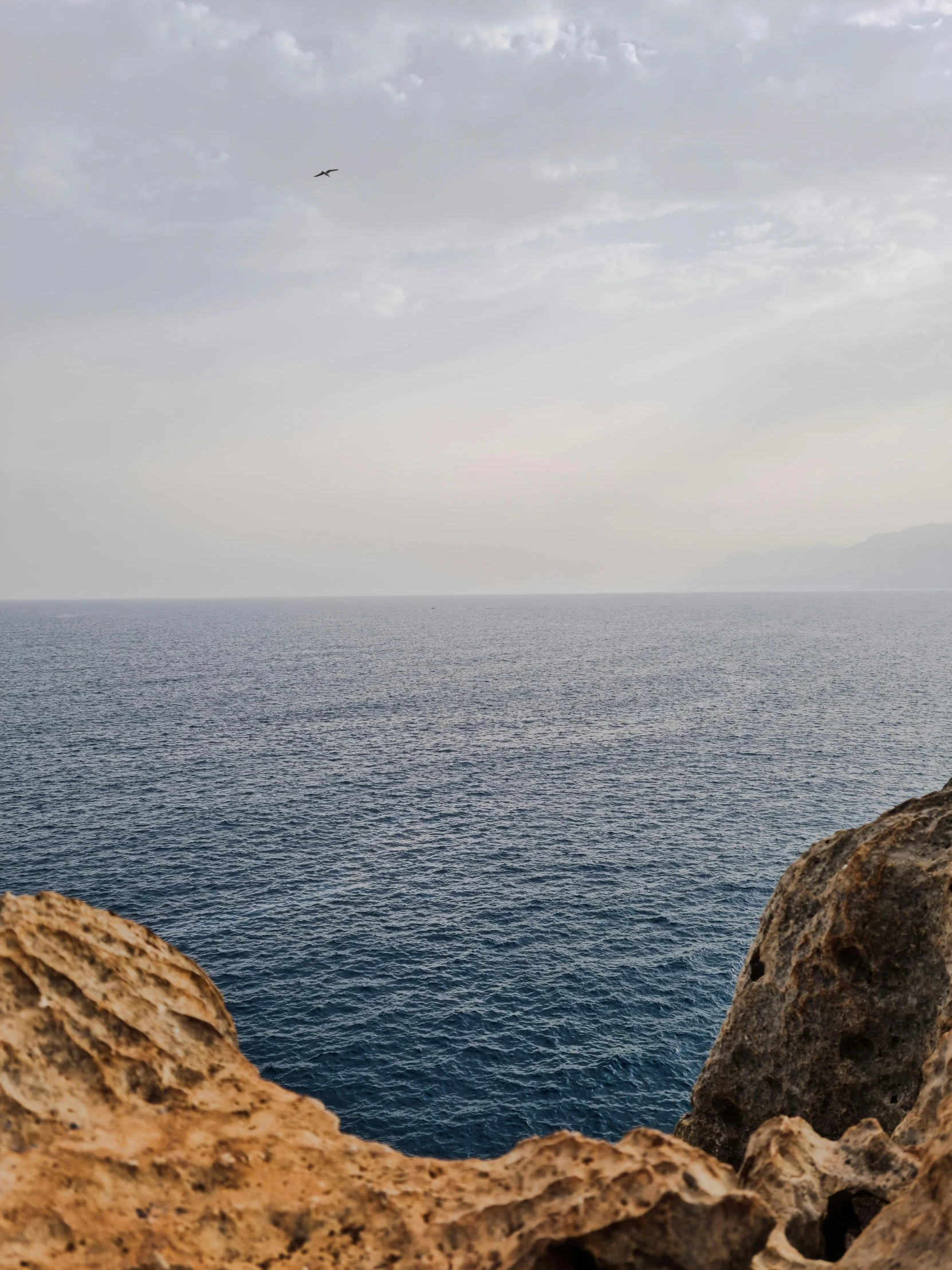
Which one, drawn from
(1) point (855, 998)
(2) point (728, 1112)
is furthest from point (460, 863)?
(1) point (855, 998)

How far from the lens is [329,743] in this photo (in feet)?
409

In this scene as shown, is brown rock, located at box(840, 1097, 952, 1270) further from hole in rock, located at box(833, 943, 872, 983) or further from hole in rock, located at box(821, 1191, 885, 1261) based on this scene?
hole in rock, located at box(833, 943, 872, 983)

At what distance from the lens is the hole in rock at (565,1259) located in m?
12.3

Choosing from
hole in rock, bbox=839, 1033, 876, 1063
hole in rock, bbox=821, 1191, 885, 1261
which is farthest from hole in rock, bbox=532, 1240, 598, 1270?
hole in rock, bbox=839, 1033, 876, 1063

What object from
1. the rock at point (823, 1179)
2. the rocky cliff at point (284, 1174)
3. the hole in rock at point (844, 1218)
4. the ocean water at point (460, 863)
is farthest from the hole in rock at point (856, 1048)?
the ocean water at point (460, 863)

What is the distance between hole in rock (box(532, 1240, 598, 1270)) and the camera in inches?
483

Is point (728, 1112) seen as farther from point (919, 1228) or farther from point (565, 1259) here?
point (565, 1259)

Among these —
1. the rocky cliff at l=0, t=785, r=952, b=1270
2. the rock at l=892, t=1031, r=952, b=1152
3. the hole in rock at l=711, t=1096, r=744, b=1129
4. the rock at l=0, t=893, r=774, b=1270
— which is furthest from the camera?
the hole in rock at l=711, t=1096, r=744, b=1129

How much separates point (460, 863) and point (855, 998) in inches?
2175

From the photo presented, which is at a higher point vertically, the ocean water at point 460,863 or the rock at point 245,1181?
the rock at point 245,1181

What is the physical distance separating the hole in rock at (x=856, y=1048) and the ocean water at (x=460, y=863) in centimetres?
2305

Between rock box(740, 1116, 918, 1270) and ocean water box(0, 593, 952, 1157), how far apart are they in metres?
29.1

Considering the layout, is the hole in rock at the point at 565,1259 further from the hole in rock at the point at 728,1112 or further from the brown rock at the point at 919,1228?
the hole in rock at the point at 728,1112

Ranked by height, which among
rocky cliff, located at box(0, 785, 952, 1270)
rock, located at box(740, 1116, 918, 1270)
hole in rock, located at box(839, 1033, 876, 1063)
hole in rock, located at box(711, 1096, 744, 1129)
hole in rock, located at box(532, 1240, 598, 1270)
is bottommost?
hole in rock, located at box(711, 1096, 744, 1129)
